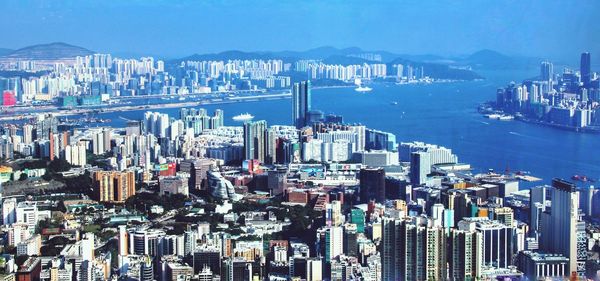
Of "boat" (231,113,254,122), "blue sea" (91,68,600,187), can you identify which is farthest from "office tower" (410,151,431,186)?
"boat" (231,113,254,122)

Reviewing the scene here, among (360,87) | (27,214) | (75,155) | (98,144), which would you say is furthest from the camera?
(360,87)

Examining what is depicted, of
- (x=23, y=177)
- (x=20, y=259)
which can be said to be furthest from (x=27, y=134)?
(x=20, y=259)

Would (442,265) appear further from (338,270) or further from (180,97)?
(180,97)

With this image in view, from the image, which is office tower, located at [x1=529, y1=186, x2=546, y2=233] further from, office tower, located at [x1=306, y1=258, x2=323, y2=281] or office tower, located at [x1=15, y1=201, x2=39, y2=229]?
office tower, located at [x1=15, y1=201, x2=39, y2=229]

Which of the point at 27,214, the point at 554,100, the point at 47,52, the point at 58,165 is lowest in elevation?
the point at 27,214

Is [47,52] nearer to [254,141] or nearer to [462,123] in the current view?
[254,141]
